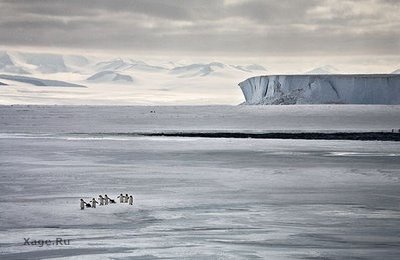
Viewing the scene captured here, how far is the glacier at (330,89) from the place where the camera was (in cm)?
14388

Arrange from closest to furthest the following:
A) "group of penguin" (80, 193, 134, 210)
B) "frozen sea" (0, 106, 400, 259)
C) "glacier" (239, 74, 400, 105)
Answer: "frozen sea" (0, 106, 400, 259)
"group of penguin" (80, 193, 134, 210)
"glacier" (239, 74, 400, 105)

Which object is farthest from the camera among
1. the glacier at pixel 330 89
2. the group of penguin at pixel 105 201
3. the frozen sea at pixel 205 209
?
the glacier at pixel 330 89

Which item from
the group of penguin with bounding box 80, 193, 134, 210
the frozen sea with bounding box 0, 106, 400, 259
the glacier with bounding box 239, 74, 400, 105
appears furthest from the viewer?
the glacier with bounding box 239, 74, 400, 105

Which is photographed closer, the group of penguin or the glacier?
the group of penguin

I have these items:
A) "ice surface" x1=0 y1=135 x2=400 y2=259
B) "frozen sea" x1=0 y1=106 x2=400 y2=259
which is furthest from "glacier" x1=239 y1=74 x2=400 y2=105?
"frozen sea" x1=0 y1=106 x2=400 y2=259

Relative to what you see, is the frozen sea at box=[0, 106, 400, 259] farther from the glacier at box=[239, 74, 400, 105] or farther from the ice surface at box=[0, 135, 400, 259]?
the glacier at box=[239, 74, 400, 105]

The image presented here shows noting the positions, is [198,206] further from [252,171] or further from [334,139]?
[334,139]

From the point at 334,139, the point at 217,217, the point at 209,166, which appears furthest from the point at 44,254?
the point at 334,139

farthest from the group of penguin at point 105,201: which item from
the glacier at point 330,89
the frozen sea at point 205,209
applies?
the glacier at point 330,89

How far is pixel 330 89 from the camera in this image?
146 meters

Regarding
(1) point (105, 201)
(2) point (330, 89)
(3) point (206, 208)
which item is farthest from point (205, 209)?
(2) point (330, 89)

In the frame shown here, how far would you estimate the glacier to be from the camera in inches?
5664

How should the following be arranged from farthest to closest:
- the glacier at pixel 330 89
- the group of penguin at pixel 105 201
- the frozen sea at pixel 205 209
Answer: the glacier at pixel 330 89 < the group of penguin at pixel 105 201 < the frozen sea at pixel 205 209

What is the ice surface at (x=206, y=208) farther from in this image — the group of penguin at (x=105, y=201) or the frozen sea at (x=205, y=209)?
the group of penguin at (x=105, y=201)
